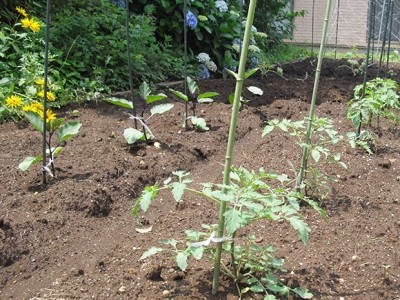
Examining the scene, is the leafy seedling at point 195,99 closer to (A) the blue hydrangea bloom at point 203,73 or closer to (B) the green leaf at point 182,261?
(A) the blue hydrangea bloom at point 203,73

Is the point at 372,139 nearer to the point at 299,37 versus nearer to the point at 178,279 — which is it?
the point at 178,279

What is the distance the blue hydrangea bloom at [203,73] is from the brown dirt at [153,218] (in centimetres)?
197

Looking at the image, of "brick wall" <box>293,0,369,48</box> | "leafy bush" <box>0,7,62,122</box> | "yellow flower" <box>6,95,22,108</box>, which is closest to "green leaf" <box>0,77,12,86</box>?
"leafy bush" <box>0,7,62,122</box>

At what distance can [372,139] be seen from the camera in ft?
13.8

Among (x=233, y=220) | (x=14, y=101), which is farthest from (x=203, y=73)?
(x=233, y=220)

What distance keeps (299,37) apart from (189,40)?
806 cm

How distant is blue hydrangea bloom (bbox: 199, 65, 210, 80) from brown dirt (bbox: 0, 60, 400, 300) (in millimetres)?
1969

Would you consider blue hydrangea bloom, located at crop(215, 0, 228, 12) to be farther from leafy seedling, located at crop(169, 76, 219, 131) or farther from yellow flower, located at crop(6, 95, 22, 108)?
yellow flower, located at crop(6, 95, 22, 108)

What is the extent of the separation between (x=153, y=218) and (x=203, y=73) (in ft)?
12.8

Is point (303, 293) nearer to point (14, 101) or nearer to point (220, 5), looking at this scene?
point (14, 101)

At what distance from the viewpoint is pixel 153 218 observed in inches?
124

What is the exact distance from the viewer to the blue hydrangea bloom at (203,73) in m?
6.81

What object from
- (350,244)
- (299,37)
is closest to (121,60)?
(350,244)

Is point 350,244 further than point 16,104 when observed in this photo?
No
